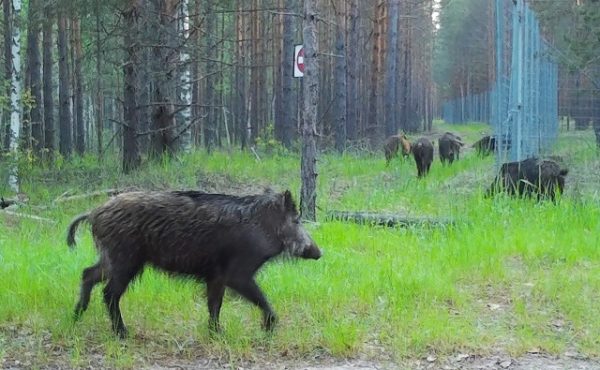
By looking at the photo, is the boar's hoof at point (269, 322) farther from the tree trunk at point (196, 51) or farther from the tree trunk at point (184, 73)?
the tree trunk at point (184, 73)

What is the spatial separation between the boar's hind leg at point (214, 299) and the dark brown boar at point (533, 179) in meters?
6.42

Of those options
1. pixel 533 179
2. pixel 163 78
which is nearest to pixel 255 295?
pixel 533 179

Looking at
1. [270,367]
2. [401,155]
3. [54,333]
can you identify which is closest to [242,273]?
[270,367]

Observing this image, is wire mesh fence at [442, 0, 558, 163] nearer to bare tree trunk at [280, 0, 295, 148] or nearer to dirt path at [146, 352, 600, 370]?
bare tree trunk at [280, 0, 295, 148]

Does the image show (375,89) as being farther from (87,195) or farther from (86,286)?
(86,286)

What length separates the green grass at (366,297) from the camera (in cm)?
538

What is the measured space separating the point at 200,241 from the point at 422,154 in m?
10.4

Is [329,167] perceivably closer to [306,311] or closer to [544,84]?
[544,84]

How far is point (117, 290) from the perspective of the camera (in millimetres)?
5414

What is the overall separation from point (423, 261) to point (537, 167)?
4189 millimetres

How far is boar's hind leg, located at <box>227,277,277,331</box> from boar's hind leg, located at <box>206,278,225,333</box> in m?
0.13

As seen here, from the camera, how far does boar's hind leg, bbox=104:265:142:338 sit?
212 inches

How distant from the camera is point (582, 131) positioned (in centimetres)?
1833

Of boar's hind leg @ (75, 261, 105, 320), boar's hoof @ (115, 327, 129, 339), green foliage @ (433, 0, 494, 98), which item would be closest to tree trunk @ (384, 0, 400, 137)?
boar's hind leg @ (75, 261, 105, 320)
